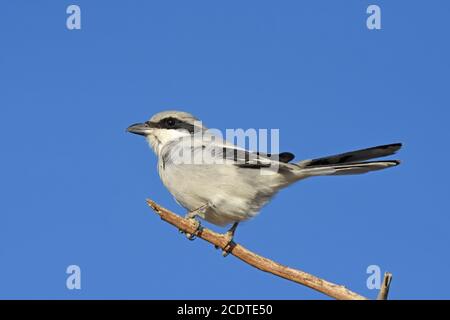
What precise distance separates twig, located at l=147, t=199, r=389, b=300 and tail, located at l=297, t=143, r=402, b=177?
3.57 ft

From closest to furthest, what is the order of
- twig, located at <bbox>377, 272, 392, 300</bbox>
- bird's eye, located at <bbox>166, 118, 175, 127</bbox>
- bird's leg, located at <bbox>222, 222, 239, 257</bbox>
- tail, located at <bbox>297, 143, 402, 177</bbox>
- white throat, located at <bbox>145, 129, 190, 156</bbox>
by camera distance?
twig, located at <bbox>377, 272, 392, 300</bbox>
tail, located at <bbox>297, 143, 402, 177</bbox>
bird's leg, located at <bbox>222, 222, 239, 257</bbox>
white throat, located at <bbox>145, 129, 190, 156</bbox>
bird's eye, located at <bbox>166, 118, 175, 127</bbox>

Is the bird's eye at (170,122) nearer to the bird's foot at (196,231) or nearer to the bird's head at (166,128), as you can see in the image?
the bird's head at (166,128)

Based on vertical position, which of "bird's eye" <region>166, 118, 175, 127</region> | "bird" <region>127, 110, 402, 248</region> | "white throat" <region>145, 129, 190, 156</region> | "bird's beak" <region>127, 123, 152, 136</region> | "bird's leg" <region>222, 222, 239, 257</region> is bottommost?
"bird's leg" <region>222, 222, 239, 257</region>

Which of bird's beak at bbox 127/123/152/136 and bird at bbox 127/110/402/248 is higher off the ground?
bird's beak at bbox 127/123/152/136

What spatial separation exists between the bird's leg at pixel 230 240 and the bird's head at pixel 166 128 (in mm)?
1314

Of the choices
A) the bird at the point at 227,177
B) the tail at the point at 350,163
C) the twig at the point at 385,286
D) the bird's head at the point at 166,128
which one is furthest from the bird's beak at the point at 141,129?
the twig at the point at 385,286

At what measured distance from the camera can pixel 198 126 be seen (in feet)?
28.1

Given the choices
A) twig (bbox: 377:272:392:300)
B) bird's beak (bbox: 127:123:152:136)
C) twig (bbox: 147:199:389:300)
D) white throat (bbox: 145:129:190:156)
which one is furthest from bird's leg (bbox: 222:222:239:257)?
twig (bbox: 377:272:392:300)

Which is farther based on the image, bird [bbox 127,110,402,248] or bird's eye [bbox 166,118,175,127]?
bird's eye [bbox 166,118,175,127]

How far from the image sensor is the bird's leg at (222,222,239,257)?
7312 millimetres

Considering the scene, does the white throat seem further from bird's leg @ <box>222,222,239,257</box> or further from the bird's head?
bird's leg @ <box>222,222,239,257</box>

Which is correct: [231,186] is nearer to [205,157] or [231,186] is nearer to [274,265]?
[205,157]

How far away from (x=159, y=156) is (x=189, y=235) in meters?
1.34
